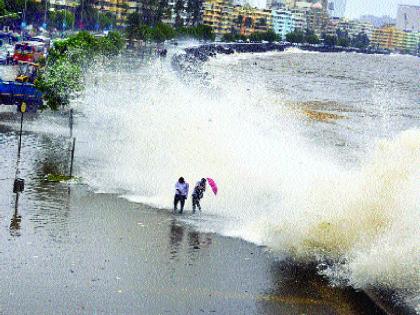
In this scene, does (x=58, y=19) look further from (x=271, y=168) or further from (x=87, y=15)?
(x=271, y=168)

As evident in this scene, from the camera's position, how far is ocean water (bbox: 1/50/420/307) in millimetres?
18266

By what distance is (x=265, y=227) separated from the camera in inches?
797

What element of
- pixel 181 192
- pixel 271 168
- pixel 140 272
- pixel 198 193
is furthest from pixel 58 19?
pixel 140 272

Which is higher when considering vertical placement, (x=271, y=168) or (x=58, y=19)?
(x=58, y=19)

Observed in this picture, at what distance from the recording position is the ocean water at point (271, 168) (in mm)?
18266

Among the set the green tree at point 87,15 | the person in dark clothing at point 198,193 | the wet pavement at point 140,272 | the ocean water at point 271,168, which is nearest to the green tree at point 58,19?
the green tree at point 87,15

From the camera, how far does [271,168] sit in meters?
30.9

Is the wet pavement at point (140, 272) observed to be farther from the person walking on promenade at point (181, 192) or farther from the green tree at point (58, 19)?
the green tree at point (58, 19)

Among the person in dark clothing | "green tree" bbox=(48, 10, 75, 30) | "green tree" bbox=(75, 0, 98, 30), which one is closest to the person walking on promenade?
the person in dark clothing

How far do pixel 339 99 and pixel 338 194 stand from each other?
2691 inches

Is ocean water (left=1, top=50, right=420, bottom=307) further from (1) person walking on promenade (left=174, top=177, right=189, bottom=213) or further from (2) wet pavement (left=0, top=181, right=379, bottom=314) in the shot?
(2) wet pavement (left=0, top=181, right=379, bottom=314)

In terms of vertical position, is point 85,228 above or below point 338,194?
below

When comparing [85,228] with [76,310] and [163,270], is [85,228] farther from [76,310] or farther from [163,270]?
[76,310]

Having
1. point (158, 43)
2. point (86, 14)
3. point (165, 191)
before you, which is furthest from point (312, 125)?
point (86, 14)
